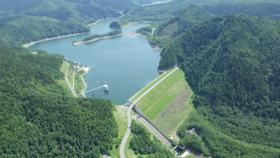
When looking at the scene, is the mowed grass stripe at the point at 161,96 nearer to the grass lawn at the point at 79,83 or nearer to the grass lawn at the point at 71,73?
the grass lawn at the point at 79,83

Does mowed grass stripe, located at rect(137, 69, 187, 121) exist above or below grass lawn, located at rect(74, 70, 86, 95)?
above

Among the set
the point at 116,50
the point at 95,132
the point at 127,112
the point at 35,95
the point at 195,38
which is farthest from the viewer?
the point at 116,50

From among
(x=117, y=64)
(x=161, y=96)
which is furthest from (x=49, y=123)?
(x=117, y=64)

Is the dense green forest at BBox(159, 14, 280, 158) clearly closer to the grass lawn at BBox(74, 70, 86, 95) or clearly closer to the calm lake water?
the calm lake water

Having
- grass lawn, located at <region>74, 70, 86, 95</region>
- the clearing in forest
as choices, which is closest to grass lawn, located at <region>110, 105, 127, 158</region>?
the clearing in forest

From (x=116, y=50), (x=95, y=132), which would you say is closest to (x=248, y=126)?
(x=95, y=132)

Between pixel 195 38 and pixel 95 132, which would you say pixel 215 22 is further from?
pixel 95 132

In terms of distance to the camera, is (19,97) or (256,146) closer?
(256,146)
